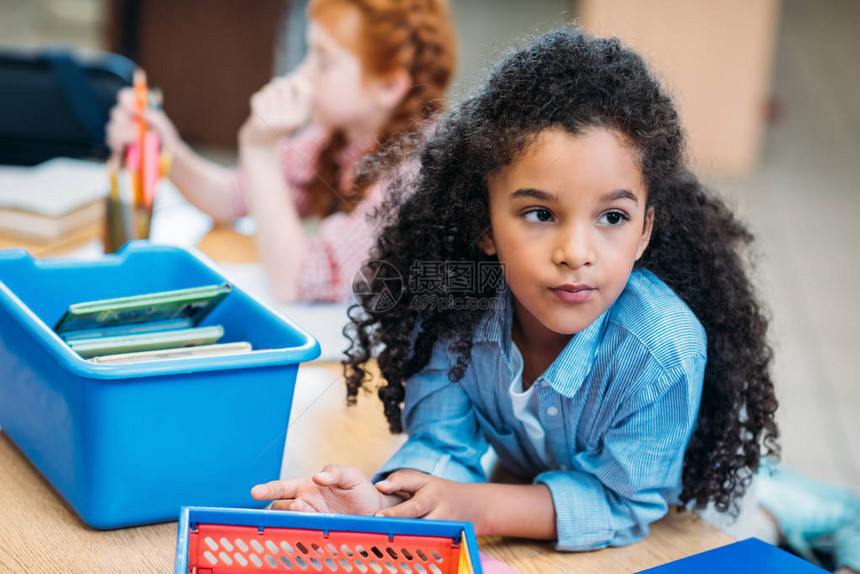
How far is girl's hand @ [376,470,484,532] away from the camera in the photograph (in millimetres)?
720

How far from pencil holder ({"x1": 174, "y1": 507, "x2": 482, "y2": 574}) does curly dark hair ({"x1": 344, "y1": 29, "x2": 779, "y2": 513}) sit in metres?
0.17

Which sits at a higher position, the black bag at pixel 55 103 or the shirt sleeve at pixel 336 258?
the black bag at pixel 55 103

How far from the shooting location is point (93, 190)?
1.42m

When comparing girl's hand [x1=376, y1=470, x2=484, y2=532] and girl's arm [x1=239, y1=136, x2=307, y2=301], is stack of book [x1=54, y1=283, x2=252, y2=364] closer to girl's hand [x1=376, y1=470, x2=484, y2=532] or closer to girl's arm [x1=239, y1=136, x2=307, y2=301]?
girl's hand [x1=376, y1=470, x2=484, y2=532]

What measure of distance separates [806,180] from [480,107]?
11.2ft

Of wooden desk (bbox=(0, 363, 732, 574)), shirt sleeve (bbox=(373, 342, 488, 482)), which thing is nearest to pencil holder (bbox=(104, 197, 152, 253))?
wooden desk (bbox=(0, 363, 732, 574))

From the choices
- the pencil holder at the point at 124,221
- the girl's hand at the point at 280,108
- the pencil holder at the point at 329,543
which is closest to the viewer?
the pencil holder at the point at 329,543

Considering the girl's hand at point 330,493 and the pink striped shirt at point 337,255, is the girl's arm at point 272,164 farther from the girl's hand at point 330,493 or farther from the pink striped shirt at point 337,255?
the girl's hand at point 330,493

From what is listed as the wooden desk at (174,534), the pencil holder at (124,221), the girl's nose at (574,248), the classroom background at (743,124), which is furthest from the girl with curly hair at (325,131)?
the classroom background at (743,124)

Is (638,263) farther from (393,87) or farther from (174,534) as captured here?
(393,87)

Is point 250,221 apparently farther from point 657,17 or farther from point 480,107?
point 657,17

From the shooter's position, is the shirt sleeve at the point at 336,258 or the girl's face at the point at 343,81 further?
the girl's face at the point at 343,81

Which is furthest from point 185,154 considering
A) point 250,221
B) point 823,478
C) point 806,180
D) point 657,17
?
point 806,180

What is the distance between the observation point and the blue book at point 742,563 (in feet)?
2.26
